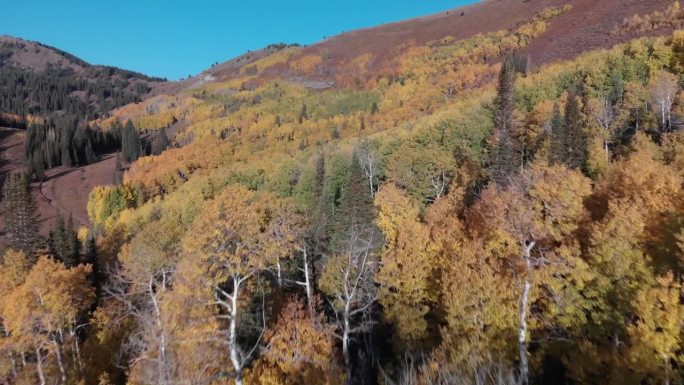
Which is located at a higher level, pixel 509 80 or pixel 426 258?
pixel 509 80

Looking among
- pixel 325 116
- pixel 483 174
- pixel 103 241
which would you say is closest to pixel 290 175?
pixel 103 241

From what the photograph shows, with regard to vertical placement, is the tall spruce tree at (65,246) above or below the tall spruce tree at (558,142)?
below

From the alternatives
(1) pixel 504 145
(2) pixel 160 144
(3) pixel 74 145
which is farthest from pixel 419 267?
(3) pixel 74 145

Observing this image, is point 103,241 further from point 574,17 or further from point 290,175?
point 574,17

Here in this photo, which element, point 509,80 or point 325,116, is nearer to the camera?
point 509,80

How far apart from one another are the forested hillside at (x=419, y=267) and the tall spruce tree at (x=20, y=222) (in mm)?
379

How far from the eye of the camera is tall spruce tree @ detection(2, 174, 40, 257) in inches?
2287

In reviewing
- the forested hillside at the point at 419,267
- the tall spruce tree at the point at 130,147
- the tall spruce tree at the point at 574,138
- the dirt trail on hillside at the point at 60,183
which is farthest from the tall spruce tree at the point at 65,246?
the tall spruce tree at the point at 130,147

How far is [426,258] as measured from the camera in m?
30.0

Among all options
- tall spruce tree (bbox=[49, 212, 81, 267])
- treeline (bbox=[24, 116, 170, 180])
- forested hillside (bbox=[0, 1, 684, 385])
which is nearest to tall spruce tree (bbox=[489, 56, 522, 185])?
forested hillside (bbox=[0, 1, 684, 385])

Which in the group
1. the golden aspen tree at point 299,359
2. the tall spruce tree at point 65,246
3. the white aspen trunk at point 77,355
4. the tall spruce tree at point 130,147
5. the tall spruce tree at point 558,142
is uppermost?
the tall spruce tree at point 130,147

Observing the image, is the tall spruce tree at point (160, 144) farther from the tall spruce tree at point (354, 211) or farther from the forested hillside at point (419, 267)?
the tall spruce tree at point (354, 211)

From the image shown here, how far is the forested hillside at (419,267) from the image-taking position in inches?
693

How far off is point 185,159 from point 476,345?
12969 cm
